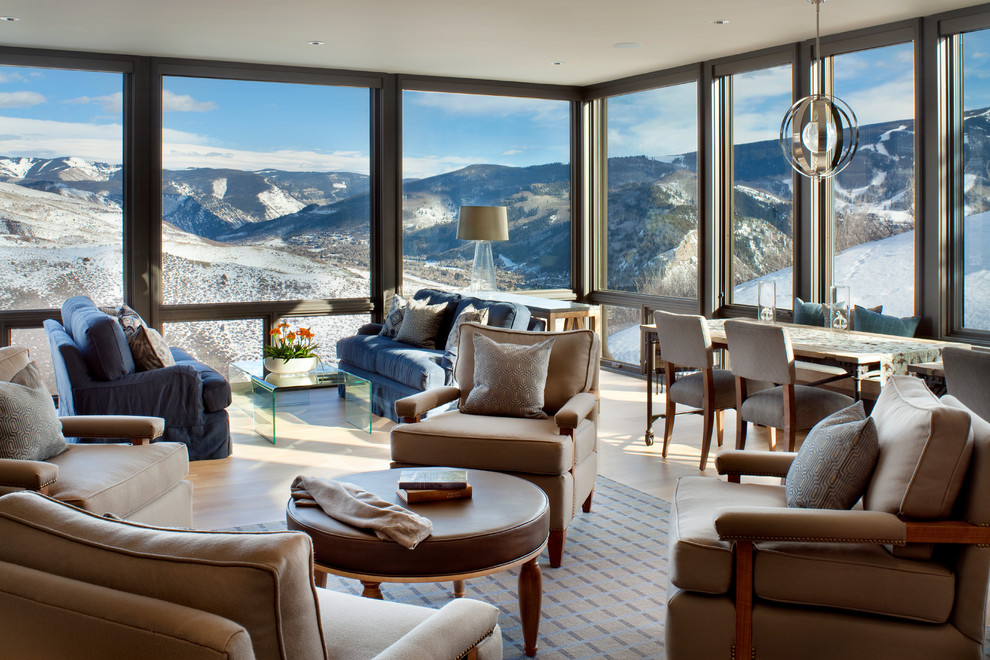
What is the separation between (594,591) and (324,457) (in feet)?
7.97

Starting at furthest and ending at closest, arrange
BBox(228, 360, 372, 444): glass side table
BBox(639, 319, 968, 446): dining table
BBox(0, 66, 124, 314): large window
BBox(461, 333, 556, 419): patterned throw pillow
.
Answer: BBox(0, 66, 124, 314): large window → BBox(228, 360, 372, 444): glass side table → BBox(639, 319, 968, 446): dining table → BBox(461, 333, 556, 419): patterned throw pillow

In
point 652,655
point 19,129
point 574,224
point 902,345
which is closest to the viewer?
point 652,655

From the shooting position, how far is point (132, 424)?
141 inches

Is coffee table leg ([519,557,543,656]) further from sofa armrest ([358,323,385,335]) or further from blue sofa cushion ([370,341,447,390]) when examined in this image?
sofa armrest ([358,323,385,335])

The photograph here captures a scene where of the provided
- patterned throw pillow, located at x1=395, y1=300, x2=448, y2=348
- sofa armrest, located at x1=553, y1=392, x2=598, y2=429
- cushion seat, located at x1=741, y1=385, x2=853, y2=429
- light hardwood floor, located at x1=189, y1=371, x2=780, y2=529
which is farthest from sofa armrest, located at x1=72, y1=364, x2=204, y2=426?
cushion seat, located at x1=741, y1=385, x2=853, y2=429

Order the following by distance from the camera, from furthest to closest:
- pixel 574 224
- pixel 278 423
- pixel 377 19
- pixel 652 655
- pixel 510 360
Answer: pixel 574 224 → pixel 278 423 → pixel 377 19 → pixel 510 360 → pixel 652 655

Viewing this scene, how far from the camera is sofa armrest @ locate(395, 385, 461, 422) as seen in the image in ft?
12.7

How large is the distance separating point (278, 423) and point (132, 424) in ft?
8.75

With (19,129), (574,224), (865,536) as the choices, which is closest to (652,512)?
(865,536)

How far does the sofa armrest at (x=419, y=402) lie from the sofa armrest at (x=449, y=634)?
208cm

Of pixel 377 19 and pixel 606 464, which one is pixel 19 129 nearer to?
pixel 377 19

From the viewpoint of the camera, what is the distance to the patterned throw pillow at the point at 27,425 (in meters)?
3.08

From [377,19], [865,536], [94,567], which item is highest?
[377,19]

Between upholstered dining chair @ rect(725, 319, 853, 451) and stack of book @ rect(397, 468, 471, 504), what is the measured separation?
218 centimetres
